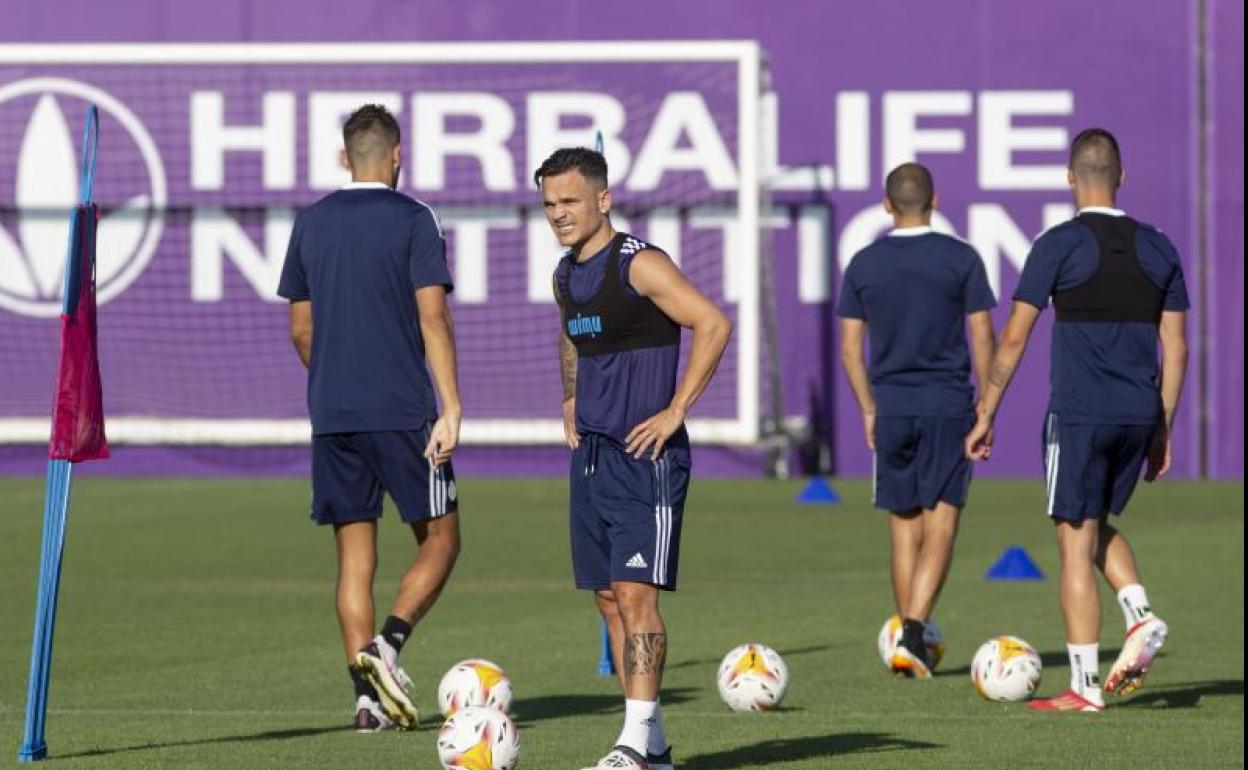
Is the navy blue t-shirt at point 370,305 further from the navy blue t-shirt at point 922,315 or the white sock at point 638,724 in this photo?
the navy blue t-shirt at point 922,315

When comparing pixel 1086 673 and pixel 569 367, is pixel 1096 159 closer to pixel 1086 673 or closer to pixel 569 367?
pixel 1086 673

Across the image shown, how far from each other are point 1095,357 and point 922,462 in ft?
5.29

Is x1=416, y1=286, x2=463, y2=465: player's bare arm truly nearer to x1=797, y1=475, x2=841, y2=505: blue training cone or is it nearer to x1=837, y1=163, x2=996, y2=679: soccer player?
x1=837, y1=163, x2=996, y2=679: soccer player

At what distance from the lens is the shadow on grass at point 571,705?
375 inches

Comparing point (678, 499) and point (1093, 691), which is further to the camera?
point (1093, 691)

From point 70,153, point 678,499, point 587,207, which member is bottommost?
point 678,499

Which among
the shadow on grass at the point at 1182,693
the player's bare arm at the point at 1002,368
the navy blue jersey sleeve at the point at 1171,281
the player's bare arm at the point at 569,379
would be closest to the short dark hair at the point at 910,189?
the player's bare arm at the point at 1002,368

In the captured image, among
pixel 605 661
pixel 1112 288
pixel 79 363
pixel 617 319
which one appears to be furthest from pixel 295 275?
pixel 1112 288

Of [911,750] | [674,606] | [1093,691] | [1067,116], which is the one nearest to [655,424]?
[911,750]

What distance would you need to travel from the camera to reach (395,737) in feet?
28.5

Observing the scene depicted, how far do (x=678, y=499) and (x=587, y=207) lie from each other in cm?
92

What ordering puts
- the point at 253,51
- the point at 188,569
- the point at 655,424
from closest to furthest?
the point at 655,424 → the point at 188,569 → the point at 253,51

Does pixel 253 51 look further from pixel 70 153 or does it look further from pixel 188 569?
pixel 188 569

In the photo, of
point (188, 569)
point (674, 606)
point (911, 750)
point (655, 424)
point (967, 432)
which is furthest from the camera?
point (188, 569)
